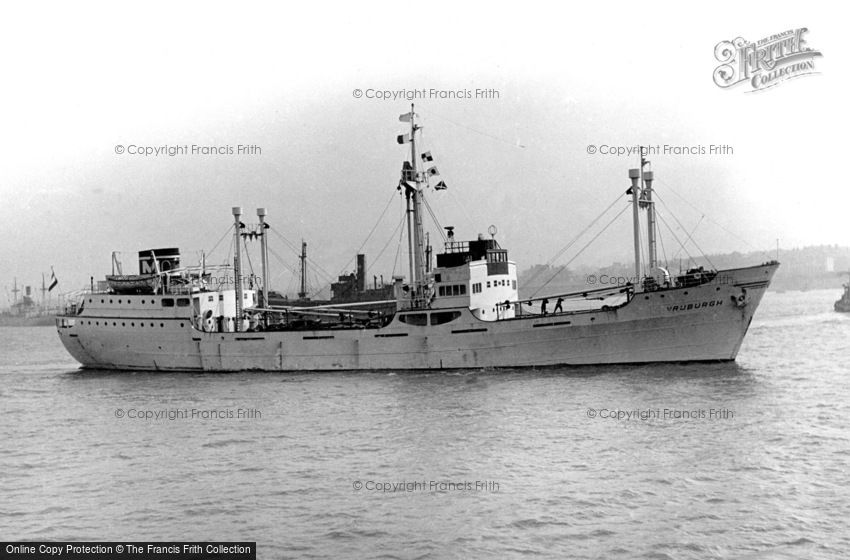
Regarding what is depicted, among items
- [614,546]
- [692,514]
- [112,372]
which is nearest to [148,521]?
[614,546]

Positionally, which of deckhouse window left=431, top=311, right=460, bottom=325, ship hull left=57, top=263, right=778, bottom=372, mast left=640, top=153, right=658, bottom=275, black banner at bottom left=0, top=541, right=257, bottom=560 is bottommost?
black banner at bottom left=0, top=541, right=257, bottom=560

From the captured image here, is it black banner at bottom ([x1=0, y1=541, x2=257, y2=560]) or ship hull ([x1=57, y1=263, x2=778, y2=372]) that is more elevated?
ship hull ([x1=57, y1=263, x2=778, y2=372])

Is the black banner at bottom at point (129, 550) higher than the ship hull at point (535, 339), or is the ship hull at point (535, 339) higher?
the ship hull at point (535, 339)

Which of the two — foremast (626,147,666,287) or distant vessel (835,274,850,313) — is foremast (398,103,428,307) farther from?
distant vessel (835,274,850,313)

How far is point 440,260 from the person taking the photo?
1188 inches

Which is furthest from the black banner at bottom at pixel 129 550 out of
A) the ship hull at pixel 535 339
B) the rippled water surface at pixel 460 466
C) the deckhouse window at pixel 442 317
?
the deckhouse window at pixel 442 317

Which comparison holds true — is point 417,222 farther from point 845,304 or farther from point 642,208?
point 845,304

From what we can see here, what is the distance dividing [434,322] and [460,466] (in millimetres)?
13957

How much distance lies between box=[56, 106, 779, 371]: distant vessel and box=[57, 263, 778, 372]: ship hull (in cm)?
4

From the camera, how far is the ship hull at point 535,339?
1083 inches

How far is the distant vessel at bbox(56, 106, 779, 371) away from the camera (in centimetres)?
2770

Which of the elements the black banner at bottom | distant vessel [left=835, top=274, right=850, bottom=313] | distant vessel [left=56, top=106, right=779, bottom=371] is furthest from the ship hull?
distant vessel [left=835, top=274, right=850, bottom=313]

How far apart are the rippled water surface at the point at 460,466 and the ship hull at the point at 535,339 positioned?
1.32m

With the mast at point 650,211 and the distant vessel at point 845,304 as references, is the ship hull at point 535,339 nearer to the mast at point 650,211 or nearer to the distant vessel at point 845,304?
the mast at point 650,211
